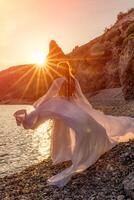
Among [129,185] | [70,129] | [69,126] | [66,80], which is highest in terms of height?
[66,80]

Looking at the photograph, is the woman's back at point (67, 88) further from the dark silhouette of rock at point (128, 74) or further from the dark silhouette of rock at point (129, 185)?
the dark silhouette of rock at point (128, 74)

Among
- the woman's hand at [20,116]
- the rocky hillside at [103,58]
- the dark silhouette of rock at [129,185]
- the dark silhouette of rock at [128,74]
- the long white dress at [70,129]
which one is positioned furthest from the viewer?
the rocky hillside at [103,58]

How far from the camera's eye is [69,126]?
15.4 meters

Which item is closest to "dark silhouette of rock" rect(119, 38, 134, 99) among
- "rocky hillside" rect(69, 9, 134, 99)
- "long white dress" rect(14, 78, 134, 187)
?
"rocky hillside" rect(69, 9, 134, 99)

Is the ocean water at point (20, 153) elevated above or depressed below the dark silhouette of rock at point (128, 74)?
below

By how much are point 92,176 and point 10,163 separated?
1313cm

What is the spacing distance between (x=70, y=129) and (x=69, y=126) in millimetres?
1010

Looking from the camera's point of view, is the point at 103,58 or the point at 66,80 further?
the point at 103,58

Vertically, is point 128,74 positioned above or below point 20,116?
→ above

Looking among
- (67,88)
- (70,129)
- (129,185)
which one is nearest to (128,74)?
(67,88)

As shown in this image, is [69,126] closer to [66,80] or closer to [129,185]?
[66,80]

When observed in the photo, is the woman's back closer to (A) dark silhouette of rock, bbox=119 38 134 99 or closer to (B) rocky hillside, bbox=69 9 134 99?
(A) dark silhouette of rock, bbox=119 38 134 99

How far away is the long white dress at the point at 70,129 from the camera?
1502 cm

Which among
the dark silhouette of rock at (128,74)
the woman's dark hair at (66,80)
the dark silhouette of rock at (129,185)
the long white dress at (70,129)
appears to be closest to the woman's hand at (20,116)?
the long white dress at (70,129)
